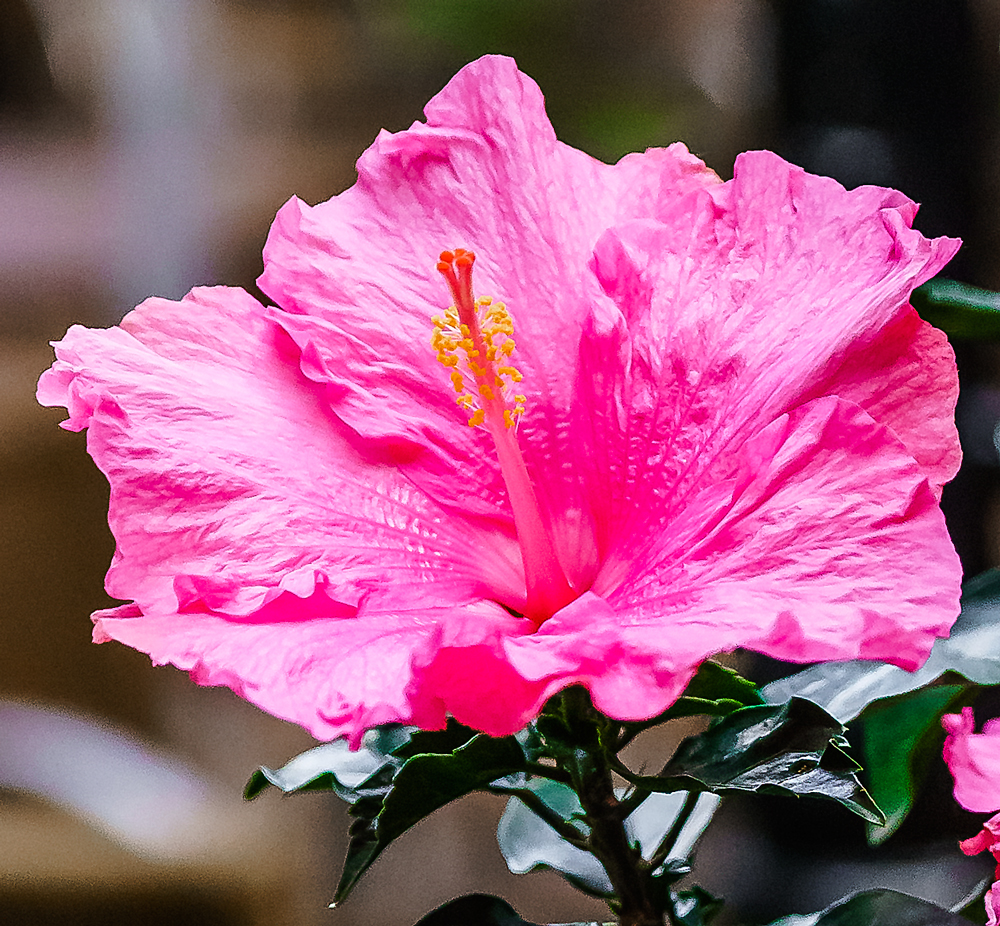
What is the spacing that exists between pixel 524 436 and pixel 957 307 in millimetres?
261

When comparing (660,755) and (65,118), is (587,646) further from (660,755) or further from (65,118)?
(65,118)

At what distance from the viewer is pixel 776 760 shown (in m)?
0.42

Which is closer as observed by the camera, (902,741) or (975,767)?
(975,767)

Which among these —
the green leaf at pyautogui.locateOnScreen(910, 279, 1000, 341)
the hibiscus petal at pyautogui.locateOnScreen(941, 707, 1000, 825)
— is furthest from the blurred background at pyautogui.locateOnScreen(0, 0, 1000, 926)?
the hibiscus petal at pyautogui.locateOnScreen(941, 707, 1000, 825)

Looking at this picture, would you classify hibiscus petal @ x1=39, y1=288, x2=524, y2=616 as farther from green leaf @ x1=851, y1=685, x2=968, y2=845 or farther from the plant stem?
green leaf @ x1=851, y1=685, x2=968, y2=845

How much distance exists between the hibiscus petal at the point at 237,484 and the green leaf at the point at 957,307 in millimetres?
281

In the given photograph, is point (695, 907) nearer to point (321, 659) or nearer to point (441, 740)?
point (441, 740)

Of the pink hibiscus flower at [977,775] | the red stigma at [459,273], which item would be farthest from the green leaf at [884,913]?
the red stigma at [459,273]

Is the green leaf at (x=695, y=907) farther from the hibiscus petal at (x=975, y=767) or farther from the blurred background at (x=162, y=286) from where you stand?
the blurred background at (x=162, y=286)

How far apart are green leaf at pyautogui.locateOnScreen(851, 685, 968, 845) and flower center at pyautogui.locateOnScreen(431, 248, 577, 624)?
21 centimetres

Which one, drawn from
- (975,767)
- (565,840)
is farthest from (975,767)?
(565,840)

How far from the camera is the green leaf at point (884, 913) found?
1.61 ft

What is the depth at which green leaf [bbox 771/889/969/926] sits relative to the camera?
0.49 meters

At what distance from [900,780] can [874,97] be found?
0.61m
